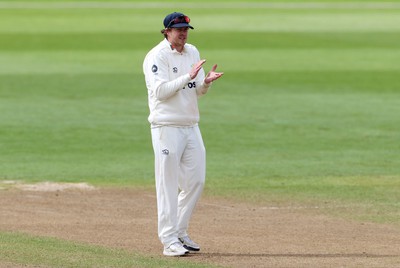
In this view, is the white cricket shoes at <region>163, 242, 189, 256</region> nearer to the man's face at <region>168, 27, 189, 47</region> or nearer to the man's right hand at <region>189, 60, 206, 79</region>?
the man's right hand at <region>189, 60, 206, 79</region>

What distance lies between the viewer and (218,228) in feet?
41.0

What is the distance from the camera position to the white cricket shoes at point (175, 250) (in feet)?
35.5

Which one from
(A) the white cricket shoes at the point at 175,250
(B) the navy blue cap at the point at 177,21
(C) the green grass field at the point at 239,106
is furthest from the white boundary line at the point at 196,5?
(A) the white cricket shoes at the point at 175,250

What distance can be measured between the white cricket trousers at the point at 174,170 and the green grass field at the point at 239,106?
4.99 ft

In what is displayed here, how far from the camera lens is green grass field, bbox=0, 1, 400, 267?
15992 mm

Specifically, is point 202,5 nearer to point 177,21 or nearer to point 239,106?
point 239,106

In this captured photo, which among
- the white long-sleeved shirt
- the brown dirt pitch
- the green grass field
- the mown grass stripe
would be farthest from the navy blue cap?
the mown grass stripe

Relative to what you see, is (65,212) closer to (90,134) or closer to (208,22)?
Result: (90,134)

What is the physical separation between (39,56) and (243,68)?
5832 millimetres

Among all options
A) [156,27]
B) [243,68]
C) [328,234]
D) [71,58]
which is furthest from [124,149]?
[156,27]

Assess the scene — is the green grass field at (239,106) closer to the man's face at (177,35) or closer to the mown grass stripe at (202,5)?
the man's face at (177,35)

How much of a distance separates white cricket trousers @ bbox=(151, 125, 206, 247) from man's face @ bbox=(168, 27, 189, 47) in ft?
A: 2.64

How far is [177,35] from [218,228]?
105 inches

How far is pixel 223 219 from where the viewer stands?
1307 centimetres
